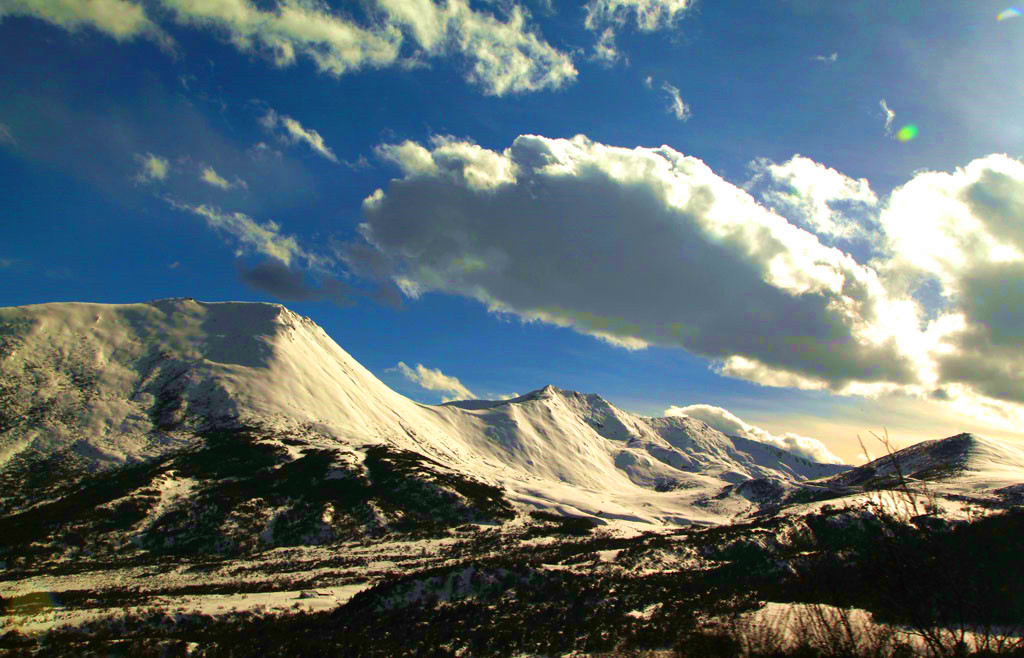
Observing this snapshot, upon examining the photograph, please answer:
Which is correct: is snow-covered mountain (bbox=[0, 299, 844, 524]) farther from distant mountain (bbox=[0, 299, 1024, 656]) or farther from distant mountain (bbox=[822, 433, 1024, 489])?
distant mountain (bbox=[822, 433, 1024, 489])

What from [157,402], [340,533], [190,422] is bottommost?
[340,533]

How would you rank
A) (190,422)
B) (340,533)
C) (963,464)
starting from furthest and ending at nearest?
(963,464), (190,422), (340,533)

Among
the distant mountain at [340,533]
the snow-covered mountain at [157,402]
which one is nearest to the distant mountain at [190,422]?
the snow-covered mountain at [157,402]

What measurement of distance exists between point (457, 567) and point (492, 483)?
389 ft

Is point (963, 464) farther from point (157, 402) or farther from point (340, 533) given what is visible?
point (157, 402)

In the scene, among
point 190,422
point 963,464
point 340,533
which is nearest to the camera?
point 340,533

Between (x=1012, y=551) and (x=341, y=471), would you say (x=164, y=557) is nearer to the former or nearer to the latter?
(x=341, y=471)

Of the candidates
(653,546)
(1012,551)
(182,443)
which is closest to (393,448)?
(182,443)

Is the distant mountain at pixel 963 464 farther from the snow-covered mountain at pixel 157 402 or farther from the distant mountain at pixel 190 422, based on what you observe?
the snow-covered mountain at pixel 157 402

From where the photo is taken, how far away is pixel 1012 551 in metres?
45.9

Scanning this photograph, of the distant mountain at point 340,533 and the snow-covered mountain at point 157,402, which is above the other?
the snow-covered mountain at point 157,402

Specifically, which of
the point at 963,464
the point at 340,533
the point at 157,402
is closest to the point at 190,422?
the point at 157,402

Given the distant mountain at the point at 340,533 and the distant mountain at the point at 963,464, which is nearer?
the distant mountain at the point at 340,533

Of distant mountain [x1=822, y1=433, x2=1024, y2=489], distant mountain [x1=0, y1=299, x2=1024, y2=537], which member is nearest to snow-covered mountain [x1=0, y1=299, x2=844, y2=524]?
distant mountain [x1=0, y1=299, x2=1024, y2=537]
